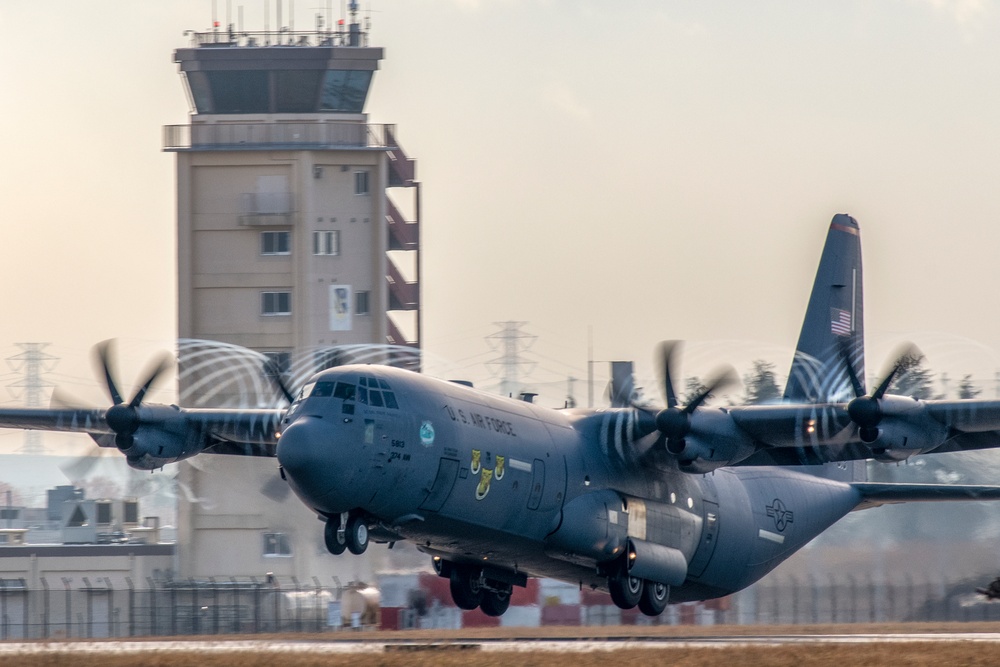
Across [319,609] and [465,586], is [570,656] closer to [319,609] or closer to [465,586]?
[465,586]

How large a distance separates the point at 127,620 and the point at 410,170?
56.9 ft

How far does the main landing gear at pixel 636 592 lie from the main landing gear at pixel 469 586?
83.0 inches

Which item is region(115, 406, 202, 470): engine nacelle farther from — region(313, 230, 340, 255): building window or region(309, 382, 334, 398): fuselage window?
region(313, 230, 340, 255): building window

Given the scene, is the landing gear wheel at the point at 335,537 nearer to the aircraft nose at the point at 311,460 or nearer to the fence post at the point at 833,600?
the aircraft nose at the point at 311,460

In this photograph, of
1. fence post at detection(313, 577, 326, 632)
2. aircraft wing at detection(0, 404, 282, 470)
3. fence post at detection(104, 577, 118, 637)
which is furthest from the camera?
fence post at detection(104, 577, 118, 637)

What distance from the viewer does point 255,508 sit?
4300cm

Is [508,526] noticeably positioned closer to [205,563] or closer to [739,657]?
[739,657]

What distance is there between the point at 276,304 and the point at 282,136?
4.96 metres

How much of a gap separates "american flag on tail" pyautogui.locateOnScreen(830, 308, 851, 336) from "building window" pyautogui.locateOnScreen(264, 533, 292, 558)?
18.1m

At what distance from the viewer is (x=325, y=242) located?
43.7 meters

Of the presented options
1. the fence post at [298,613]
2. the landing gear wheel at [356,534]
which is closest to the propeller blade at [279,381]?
the landing gear wheel at [356,534]

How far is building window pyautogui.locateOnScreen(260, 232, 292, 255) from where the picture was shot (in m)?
44.0

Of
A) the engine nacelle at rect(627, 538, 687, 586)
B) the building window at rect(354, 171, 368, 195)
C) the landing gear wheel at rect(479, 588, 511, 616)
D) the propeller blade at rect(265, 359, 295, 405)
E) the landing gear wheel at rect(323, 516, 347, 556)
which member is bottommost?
the landing gear wheel at rect(479, 588, 511, 616)

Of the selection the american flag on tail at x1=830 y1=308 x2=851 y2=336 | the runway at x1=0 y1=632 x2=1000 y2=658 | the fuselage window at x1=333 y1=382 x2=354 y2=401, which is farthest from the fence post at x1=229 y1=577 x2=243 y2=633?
the american flag on tail at x1=830 y1=308 x2=851 y2=336
